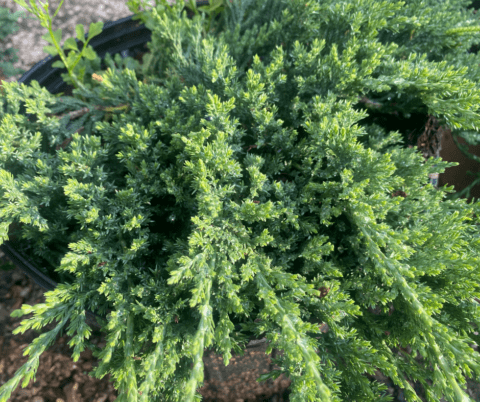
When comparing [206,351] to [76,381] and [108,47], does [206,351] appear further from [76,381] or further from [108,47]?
[108,47]

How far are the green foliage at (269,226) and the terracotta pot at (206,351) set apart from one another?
14 cm

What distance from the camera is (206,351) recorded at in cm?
150

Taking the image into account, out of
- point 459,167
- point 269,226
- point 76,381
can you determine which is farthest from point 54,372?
point 459,167

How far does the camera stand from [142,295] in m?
1.31

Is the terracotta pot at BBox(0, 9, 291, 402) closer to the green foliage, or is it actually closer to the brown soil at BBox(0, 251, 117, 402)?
the green foliage

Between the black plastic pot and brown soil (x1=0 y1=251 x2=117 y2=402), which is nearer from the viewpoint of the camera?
brown soil (x1=0 y1=251 x2=117 y2=402)

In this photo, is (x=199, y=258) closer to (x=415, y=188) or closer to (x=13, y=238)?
(x=415, y=188)

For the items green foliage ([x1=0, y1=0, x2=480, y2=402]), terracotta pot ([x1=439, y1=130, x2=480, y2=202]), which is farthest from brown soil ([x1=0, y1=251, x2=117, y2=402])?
terracotta pot ([x1=439, y1=130, x2=480, y2=202])

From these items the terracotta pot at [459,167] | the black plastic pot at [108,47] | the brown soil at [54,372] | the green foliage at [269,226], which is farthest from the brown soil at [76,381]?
the black plastic pot at [108,47]

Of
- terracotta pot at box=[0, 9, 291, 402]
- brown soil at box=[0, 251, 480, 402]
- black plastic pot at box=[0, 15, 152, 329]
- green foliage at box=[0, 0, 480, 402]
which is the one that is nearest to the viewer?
green foliage at box=[0, 0, 480, 402]

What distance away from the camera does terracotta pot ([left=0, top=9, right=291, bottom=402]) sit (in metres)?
1.62

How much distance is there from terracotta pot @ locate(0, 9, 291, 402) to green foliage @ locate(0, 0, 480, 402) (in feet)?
0.47

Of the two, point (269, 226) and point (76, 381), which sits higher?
point (269, 226)

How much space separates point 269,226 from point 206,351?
25.0 inches
